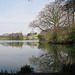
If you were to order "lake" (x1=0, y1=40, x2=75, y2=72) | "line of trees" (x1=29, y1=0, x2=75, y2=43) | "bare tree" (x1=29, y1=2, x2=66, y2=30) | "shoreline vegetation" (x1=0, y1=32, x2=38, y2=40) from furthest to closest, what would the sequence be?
"shoreline vegetation" (x1=0, y1=32, x2=38, y2=40) → "bare tree" (x1=29, y1=2, x2=66, y2=30) → "line of trees" (x1=29, y1=0, x2=75, y2=43) → "lake" (x1=0, y1=40, x2=75, y2=72)

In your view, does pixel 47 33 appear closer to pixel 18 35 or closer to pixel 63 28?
pixel 63 28

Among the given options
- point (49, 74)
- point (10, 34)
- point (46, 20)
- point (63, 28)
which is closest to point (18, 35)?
point (10, 34)

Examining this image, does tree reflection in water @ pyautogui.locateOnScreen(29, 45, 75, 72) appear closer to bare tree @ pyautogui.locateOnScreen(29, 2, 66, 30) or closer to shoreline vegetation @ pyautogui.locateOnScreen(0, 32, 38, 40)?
bare tree @ pyautogui.locateOnScreen(29, 2, 66, 30)

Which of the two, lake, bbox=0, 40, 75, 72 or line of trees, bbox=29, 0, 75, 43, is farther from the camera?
line of trees, bbox=29, 0, 75, 43

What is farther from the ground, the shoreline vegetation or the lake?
the shoreline vegetation

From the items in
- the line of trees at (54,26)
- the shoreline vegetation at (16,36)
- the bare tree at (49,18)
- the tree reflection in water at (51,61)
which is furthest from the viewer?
the shoreline vegetation at (16,36)

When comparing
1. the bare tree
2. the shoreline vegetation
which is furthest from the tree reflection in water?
the shoreline vegetation

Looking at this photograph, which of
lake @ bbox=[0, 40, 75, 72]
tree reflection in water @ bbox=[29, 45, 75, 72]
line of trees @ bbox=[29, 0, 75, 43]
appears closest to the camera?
tree reflection in water @ bbox=[29, 45, 75, 72]

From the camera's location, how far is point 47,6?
2095 cm

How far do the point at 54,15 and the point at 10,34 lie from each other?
39.9 m

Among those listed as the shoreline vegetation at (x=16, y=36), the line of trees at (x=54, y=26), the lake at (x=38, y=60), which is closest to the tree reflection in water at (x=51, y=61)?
the lake at (x=38, y=60)

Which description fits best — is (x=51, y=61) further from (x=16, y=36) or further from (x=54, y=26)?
(x=16, y=36)

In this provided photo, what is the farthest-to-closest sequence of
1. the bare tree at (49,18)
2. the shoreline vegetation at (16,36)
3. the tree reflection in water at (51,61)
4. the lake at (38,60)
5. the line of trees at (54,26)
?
the shoreline vegetation at (16,36)
the bare tree at (49,18)
the line of trees at (54,26)
the lake at (38,60)
the tree reflection in water at (51,61)

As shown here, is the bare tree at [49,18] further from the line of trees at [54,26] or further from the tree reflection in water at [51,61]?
the tree reflection in water at [51,61]
